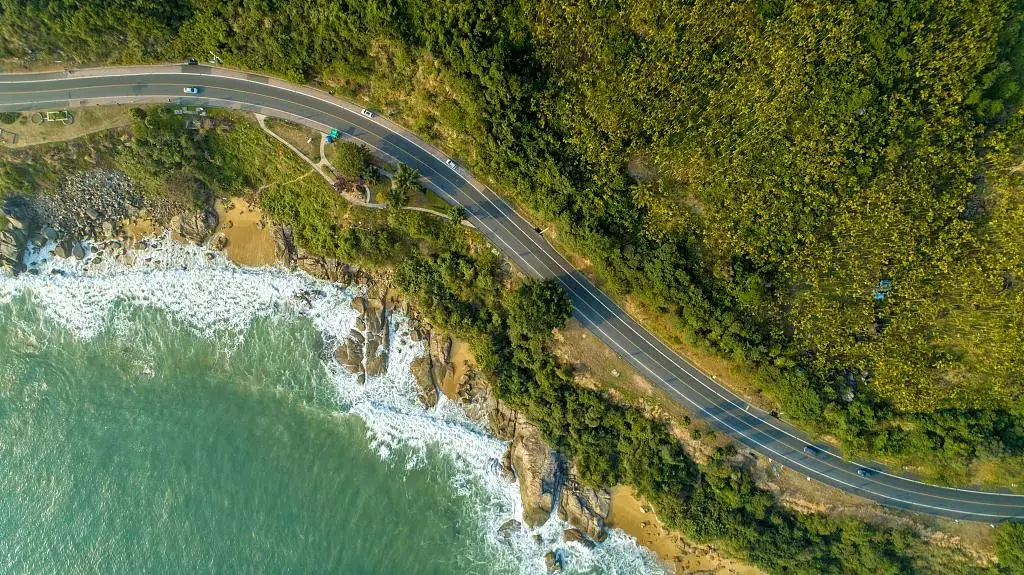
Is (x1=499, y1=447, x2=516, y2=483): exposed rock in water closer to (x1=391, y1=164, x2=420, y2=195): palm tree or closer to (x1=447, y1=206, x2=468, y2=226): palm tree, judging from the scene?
(x1=447, y1=206, x2=468, y2=226): palm tree

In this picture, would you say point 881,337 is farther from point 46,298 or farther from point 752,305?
point 46,298

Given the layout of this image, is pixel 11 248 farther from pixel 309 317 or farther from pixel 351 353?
pixel 351 353

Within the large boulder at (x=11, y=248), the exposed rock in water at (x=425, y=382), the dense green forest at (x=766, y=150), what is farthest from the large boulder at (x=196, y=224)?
the exposed rock in water at (x=425, y=382)

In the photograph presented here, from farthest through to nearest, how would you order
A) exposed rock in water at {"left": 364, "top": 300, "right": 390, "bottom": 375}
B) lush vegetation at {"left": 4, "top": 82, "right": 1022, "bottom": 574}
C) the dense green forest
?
exposed rock in water at {"left": 364, "top": 300, "right": 390, "bottom": 375} < lush vegetation at {"left": 4, "top": 82, "right": 1022, "bottom": 574} < the dense green forest

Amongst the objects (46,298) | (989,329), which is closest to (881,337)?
(989,329)

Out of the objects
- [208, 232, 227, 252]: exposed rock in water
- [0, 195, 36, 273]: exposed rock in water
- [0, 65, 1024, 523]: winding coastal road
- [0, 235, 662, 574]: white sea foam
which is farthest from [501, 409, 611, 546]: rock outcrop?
[0, 195, 36, 273]: exposed rock in water
